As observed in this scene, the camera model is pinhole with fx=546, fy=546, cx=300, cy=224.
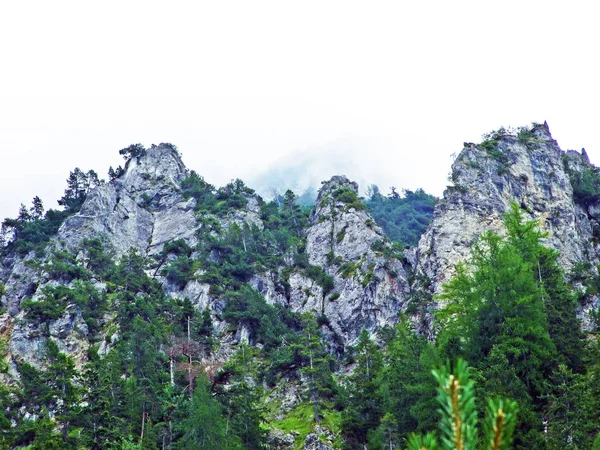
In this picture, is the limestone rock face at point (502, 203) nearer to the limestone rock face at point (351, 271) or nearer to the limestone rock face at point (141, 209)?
the limestone rock face at point (351, 271)

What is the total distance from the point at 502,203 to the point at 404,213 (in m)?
60.7

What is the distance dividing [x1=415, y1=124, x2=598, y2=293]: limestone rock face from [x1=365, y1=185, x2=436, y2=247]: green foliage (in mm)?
32602

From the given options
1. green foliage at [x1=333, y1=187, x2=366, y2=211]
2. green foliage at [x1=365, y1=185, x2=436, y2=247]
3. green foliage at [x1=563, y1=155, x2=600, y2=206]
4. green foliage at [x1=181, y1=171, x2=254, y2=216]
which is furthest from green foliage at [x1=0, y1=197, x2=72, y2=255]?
green foliage at [x1=563, y1=155, x2=600, y2=206]

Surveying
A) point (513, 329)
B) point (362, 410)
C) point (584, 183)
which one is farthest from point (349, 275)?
point (513, 329)

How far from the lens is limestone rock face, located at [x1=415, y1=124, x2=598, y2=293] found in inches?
3046

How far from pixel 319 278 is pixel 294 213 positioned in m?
30.2

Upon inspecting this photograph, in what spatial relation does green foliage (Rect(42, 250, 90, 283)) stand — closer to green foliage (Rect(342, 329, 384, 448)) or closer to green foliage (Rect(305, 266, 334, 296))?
green foliage (Rect(305, 266, 334, 296))

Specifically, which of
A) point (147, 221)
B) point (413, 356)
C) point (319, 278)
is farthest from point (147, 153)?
point (413, 356)

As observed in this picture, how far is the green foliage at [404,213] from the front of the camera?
12456 cm

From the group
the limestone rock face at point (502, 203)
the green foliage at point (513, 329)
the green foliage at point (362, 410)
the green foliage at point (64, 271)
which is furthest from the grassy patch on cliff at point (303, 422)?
the green foliage at point (64, 271)

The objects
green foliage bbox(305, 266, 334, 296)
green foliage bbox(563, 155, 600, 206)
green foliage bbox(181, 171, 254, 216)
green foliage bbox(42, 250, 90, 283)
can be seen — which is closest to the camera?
green foliage bbox(42, 250, 90, 283)

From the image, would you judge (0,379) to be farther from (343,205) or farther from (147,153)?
(147,153)

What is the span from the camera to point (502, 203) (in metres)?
83.6

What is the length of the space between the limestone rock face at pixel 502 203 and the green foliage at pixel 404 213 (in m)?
32.6
